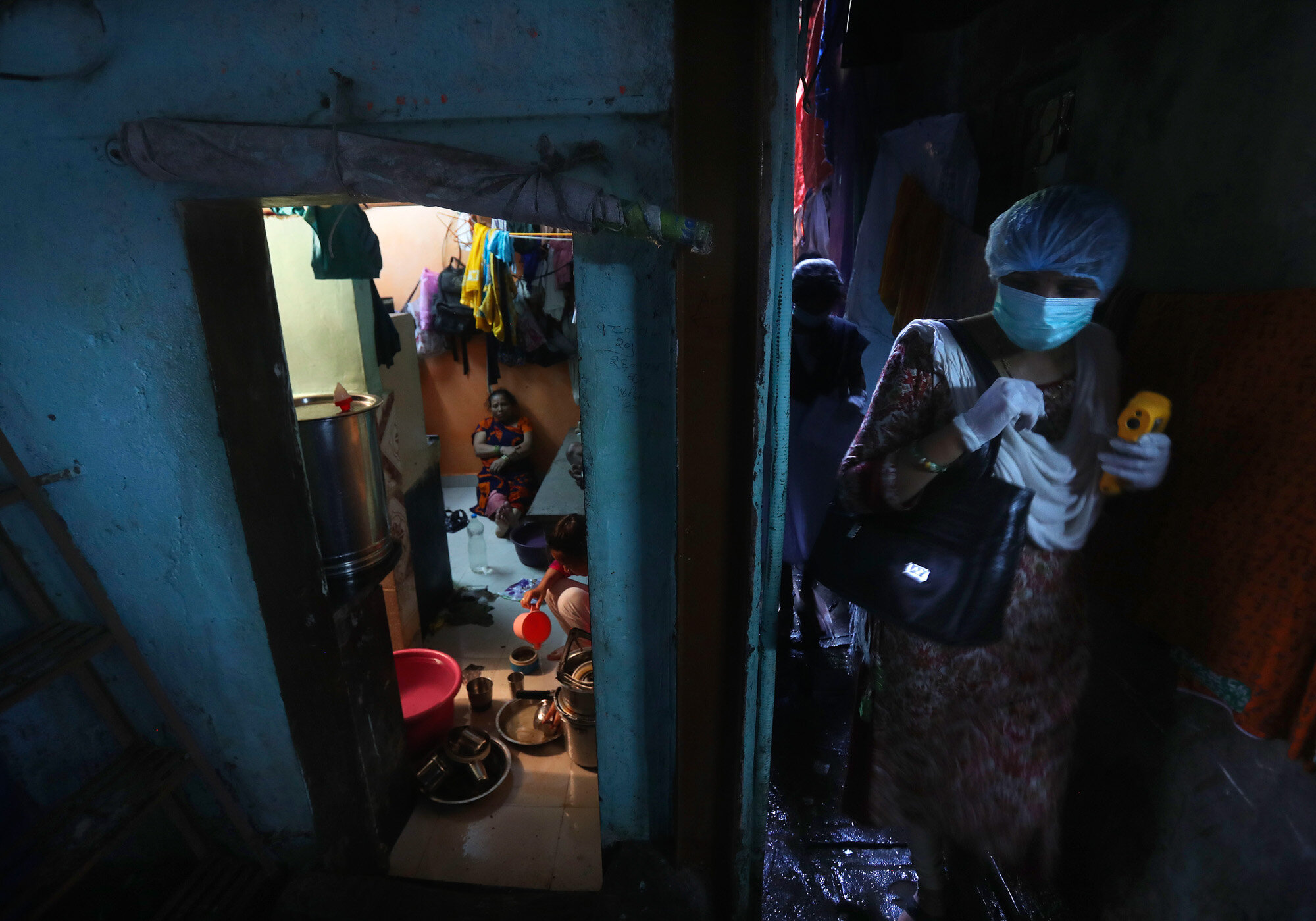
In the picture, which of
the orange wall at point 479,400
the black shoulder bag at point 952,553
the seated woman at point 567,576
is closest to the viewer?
the black shoulder bag at point 952,553

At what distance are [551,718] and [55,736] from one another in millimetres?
1963

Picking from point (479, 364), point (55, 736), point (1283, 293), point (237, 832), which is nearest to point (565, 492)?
point (237, 832)

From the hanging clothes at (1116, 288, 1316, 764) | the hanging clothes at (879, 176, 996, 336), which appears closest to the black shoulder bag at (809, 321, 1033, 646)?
the hanging clothes at (1116, 288, 1316, 764)

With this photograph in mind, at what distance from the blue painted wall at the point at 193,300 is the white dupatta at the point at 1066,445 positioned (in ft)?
2.43

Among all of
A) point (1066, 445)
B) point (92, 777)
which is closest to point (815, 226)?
point (1066, 445)

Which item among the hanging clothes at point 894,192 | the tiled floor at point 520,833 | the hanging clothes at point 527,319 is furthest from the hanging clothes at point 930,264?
the hanging clothes at point 527,319

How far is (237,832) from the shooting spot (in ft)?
7.61

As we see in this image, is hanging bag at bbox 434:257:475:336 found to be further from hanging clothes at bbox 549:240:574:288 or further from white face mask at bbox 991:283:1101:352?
white face mask at bbox 991:283:1101:352

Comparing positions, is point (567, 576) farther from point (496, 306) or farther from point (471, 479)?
point (471, 479)

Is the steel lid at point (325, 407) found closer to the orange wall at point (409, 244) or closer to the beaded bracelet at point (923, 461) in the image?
the beaded bracelet at point (923, 461)

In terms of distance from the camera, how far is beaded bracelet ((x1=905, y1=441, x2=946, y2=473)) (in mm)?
1560

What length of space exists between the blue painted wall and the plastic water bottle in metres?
3.24

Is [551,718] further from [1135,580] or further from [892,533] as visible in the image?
[1135,580]

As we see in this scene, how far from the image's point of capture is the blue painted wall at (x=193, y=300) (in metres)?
1.50
